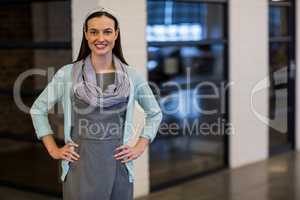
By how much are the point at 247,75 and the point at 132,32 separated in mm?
2097

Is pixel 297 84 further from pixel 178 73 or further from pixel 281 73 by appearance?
pixel 178 73

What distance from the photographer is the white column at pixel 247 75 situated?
6531 mm

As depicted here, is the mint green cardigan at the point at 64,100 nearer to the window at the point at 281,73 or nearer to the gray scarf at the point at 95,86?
the gray scarf at the point at 95,86

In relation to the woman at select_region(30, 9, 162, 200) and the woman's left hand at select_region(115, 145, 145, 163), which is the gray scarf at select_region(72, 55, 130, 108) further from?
the woman's left hand at select_region(115, 145, 145, 163)

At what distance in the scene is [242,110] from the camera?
6695 millimetres

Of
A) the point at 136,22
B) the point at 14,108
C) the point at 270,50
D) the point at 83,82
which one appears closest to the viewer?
the point at 83,82

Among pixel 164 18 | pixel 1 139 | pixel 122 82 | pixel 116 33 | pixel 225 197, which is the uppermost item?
pixel 164 18

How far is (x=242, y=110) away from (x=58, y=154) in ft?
14.5

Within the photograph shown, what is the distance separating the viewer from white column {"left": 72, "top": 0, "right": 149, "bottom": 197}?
16.1 feet

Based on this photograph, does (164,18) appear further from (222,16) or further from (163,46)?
(222,16)

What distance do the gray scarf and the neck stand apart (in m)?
0.02

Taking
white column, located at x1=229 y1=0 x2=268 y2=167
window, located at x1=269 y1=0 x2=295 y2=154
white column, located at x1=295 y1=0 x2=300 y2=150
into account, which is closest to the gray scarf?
white column, located at x1=229 y1=0 x2=268 y2=167

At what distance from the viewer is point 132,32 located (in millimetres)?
5129

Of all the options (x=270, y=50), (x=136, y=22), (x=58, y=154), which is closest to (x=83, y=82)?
(x=58, y=154)
